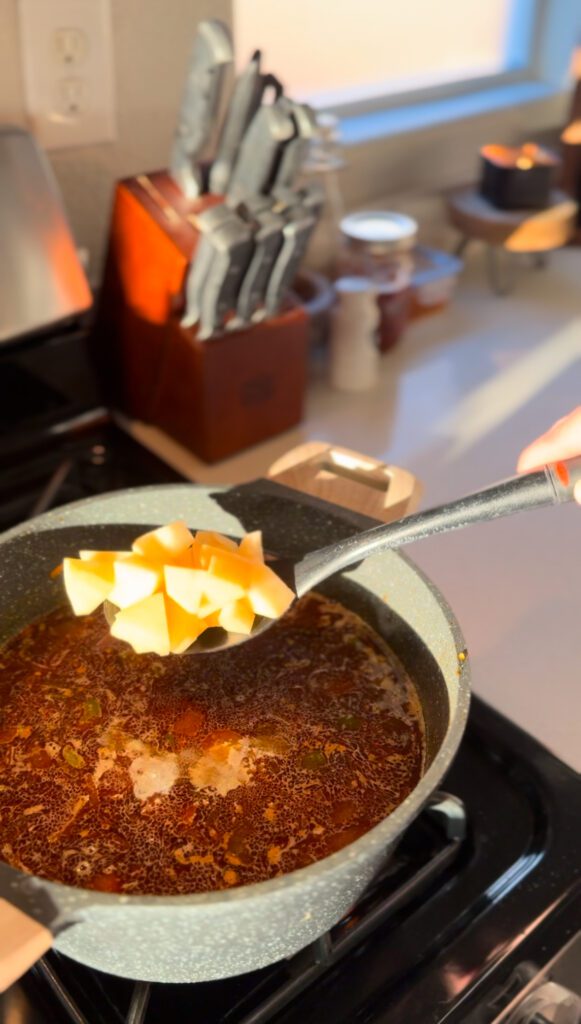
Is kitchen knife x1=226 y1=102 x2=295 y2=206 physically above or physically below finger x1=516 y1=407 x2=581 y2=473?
above

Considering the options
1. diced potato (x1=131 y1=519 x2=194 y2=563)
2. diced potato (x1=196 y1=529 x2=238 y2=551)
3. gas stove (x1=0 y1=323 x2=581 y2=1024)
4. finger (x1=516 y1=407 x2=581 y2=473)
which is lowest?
gas stove (x1=0 y1=323 x2=581 y2=1024)

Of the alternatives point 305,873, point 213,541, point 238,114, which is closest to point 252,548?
point 213,541

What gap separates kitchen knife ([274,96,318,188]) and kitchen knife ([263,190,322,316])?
29 millimetres

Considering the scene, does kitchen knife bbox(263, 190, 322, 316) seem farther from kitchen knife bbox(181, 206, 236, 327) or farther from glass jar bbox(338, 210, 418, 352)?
glass jar bbox(338, 210, 418, 352)

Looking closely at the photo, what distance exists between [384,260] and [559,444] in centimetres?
71

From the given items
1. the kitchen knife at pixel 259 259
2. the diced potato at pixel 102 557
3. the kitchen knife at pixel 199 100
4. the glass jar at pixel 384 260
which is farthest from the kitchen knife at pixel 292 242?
the diced potato at pixel 102 557

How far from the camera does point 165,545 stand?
645 millimetres

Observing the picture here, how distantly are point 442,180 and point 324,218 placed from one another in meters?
0.32

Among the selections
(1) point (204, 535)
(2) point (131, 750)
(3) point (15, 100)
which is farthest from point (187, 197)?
(2) point (131, 750)

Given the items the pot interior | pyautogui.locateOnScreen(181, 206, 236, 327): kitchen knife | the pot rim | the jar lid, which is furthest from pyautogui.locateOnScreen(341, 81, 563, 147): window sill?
the pot rim

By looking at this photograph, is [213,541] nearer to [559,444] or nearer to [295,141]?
[559,444]

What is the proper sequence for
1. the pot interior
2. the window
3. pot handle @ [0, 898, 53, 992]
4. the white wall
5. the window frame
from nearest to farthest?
pot handle @ [0, 898, 53, 992] → the pot interior → the white wall → the window → the window frame

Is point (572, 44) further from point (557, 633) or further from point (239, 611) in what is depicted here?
point (239, 611)

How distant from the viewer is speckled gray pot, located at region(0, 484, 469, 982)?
1.53 ft
